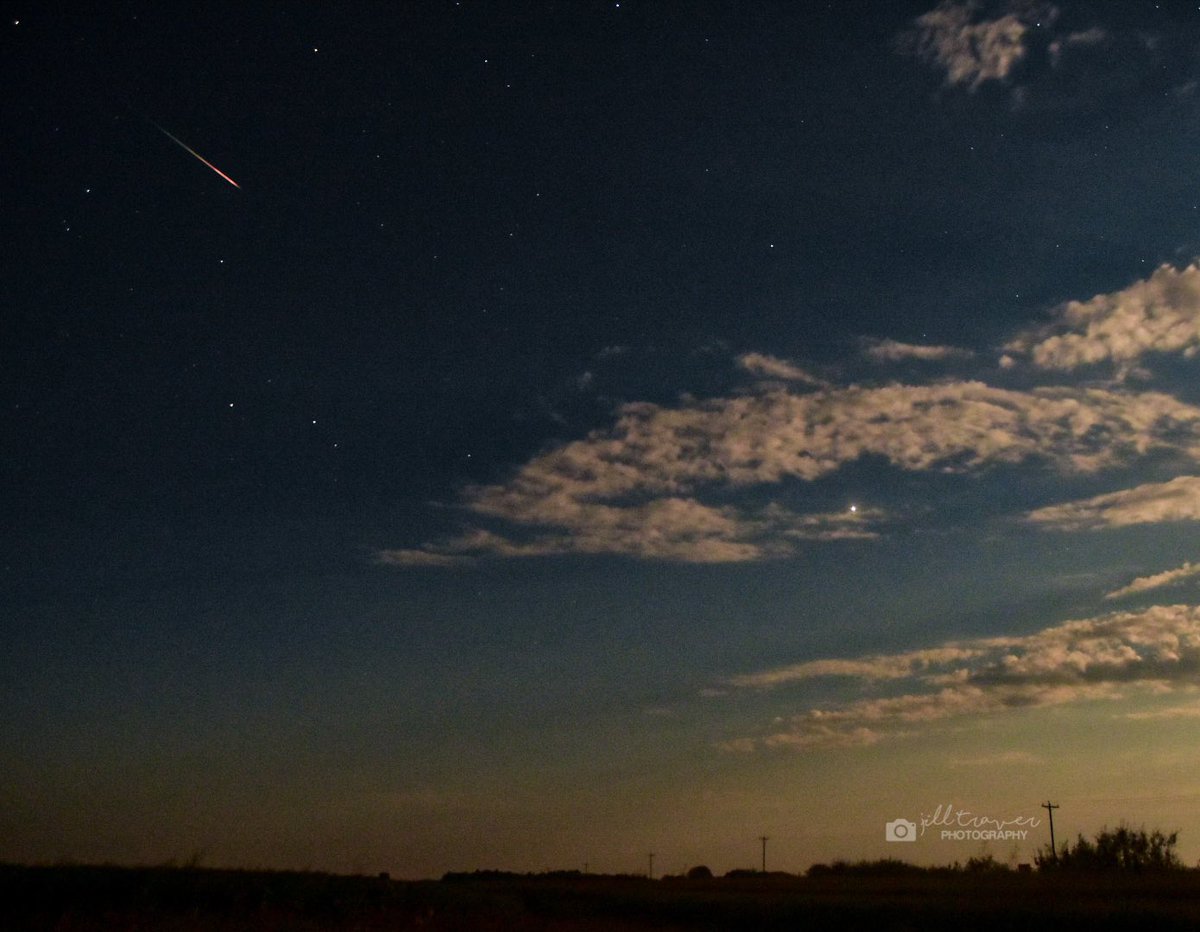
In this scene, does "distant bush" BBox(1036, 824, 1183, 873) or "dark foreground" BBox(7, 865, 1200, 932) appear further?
"distant bush" BBox(1036, 824, 1183, 873)

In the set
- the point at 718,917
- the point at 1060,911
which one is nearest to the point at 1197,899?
the point at 1060,911

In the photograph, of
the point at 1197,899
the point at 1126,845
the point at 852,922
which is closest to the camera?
the point at 852,922

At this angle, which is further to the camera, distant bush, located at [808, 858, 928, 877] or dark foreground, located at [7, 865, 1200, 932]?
distant bush, located at [808, 858, 928, 877]

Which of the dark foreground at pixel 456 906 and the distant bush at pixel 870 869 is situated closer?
the dark foreground at pixel 456 906

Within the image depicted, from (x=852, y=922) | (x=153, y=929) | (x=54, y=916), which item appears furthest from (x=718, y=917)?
(x=153, y=929)

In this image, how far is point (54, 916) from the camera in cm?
3005

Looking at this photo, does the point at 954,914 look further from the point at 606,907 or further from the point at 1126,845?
the point at 1126,845

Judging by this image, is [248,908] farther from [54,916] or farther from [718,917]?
[718,917]

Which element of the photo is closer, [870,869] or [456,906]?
[456,906]

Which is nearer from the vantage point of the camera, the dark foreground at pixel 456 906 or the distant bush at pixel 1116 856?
the dark foreground at pixel 456 906

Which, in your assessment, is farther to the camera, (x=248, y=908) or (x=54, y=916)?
(x=248, y=908)

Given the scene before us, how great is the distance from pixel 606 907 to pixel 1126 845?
148 feet

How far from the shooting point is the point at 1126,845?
79.9m

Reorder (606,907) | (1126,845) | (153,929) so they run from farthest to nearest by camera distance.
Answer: (1126,845) → (606,907) → (153,929)
